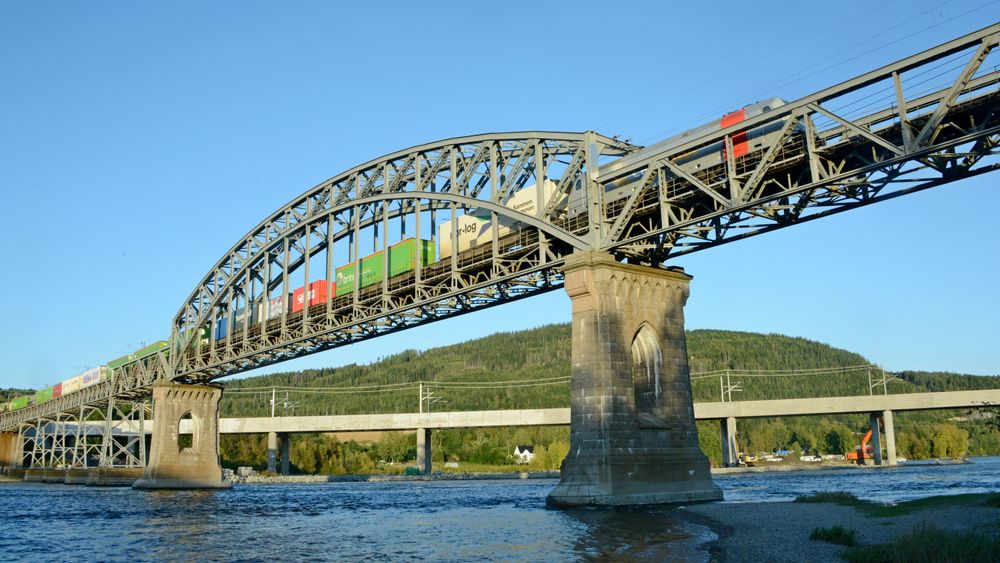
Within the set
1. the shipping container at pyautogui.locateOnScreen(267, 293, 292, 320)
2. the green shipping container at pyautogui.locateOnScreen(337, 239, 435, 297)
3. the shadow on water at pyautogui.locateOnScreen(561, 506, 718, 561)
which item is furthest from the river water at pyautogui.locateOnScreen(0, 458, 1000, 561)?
the shipping container at pyautogui.locateOnScreen(267, 293, 292, 320)

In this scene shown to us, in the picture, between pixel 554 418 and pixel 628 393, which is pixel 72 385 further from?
pixel 628 393

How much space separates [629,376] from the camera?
37156 millimetres

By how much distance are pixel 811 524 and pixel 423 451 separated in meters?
100

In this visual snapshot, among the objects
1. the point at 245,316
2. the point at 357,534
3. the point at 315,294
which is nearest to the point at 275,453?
the point at 245,316

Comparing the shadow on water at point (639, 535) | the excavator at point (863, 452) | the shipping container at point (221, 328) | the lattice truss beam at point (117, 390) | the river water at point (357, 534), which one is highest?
the shipping container at point (221, 328)

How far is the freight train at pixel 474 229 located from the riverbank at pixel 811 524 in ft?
48.6

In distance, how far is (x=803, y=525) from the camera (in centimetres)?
2702

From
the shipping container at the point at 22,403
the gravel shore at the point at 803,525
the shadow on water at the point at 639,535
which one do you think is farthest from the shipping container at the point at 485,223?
the shipping container at the point at 22,403

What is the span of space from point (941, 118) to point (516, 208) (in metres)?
23.3

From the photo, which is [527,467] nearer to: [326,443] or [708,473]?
[326,443]

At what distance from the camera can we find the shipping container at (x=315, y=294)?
64000mm

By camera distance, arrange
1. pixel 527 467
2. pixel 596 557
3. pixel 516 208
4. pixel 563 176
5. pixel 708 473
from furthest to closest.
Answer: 1. pixel 527 467
2. pixel 516 208
3. pixel 563 176
4. pixel 708 473
5. pixel 596 557

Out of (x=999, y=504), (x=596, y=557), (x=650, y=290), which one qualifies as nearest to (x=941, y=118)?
(x=999, y=504)

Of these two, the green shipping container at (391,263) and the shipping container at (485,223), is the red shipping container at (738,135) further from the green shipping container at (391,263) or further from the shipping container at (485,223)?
the green shipping container at (391,263)
